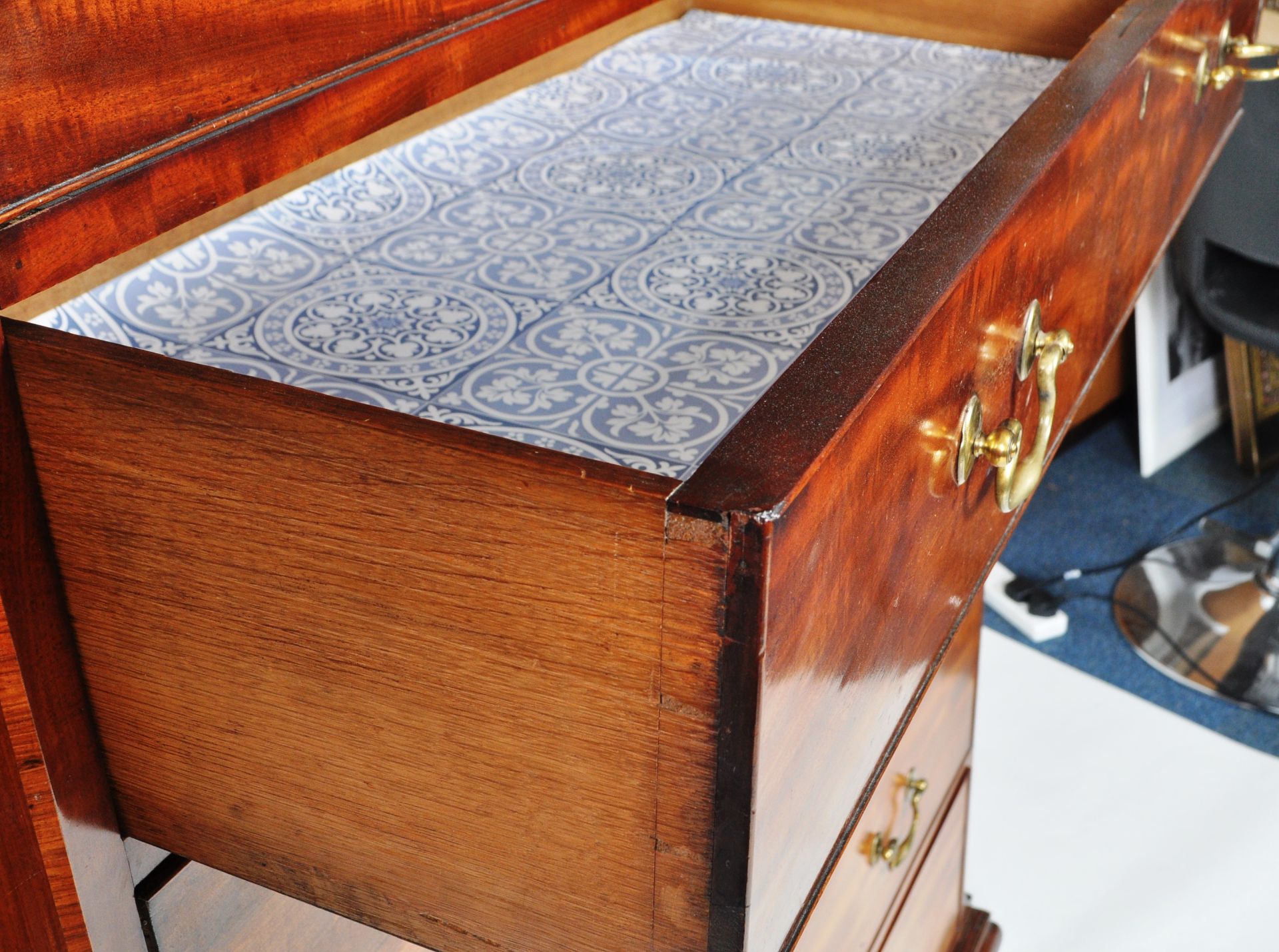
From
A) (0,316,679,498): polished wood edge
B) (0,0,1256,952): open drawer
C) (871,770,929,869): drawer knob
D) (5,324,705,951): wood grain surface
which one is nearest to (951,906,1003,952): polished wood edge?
(871,770,929,869): drawer knob

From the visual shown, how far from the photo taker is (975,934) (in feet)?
3.45

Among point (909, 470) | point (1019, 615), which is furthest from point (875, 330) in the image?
point (1019, 615)

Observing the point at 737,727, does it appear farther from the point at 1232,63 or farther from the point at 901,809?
the point at 1232,63

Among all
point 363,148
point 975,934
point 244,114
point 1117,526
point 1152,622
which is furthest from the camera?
point 1117,526

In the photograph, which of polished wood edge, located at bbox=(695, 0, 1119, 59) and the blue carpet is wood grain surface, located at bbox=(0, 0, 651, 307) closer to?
polished wood edge, located at bbox=(695, 0, 1119, 59)

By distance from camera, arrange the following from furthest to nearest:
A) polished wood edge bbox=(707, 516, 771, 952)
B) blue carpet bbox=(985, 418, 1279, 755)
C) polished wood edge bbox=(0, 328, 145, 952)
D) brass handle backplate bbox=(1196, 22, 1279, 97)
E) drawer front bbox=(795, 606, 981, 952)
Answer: blue carpet bbox=(985, 418, 1279, 755) < brass handle backplate bbox=(1196, 22, 1279, 97) < drawer front bbox=(795, 606, 981, 952) < polished wood edge bbox=(0, 328, 145, 952) < polished wood edge bbox=(707, 516, 771, 952)

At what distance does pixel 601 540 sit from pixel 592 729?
64 mm

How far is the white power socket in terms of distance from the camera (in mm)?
1503

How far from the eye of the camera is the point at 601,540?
1.11 feet

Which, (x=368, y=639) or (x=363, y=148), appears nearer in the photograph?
(x=368, y=639)

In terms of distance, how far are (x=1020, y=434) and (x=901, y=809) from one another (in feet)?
1.17

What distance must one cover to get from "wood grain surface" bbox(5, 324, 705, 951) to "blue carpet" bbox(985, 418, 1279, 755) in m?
1.16

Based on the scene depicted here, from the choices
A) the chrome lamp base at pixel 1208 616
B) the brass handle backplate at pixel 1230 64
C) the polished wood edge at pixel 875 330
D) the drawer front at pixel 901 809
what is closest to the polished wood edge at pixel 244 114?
the polished wood edge at pixel 875 330

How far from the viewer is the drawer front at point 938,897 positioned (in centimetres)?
85
